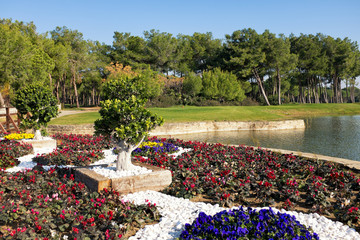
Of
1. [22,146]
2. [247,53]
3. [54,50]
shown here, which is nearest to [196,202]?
[22,146]

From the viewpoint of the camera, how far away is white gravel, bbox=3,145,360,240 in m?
4.75

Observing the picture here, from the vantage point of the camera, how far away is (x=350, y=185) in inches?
275

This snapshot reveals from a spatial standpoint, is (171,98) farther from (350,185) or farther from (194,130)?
(350,185)

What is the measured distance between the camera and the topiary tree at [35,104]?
12.6 meters

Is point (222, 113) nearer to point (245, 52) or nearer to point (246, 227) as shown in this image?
point (245, 52)

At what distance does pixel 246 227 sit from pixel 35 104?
11231 millimetres

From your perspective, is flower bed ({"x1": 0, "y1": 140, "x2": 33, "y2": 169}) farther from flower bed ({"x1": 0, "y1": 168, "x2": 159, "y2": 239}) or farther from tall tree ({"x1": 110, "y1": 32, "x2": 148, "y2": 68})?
tall tree ({"x1": 110, "y1": 32, "x2": 148, "y2": 68})

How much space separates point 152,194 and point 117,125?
176 cm

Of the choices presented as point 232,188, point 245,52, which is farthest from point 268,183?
point 245,52

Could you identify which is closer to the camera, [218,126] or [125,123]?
[125,123]

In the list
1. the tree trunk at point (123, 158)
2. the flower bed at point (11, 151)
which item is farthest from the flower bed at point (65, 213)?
the flower bed at point (11, 151)

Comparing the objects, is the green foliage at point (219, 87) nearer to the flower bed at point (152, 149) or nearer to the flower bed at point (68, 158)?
the flower bed at point (152, 149)

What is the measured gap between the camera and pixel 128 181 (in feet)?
21.8

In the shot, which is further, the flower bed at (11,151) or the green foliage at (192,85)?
the green foliage at (192,85)
